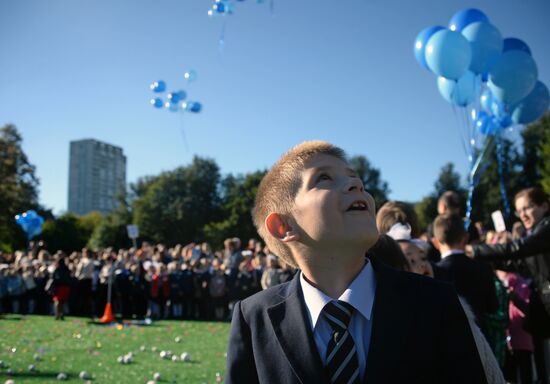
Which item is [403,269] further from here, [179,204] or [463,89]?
[179,204]

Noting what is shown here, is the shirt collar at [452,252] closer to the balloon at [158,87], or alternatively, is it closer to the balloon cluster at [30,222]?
the balloon at [158,87]

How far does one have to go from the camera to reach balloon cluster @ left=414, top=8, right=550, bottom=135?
781cm

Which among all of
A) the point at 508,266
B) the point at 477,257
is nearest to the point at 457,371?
the point at 477,257

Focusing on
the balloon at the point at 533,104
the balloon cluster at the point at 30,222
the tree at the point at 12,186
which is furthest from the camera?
the tree at the point at 12,186

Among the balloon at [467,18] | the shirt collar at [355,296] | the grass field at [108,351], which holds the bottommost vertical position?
the grass field at [108,351]

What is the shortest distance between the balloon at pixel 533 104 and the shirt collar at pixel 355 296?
824 cm

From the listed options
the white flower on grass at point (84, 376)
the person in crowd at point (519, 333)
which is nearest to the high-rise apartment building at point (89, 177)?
the white flower on grass at point (84, 376)

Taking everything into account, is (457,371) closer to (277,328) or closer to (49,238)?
(277,328)

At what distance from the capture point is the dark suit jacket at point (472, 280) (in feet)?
12.1

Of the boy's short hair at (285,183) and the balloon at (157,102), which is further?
the balloon at (157,102)

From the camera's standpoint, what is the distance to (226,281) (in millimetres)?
14859

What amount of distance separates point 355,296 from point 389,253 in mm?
911

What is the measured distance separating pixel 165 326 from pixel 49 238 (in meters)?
49.4

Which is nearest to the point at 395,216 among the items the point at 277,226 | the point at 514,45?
the point at 277,226
